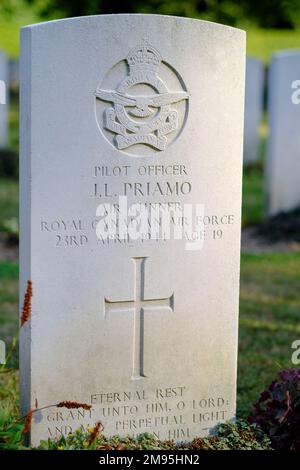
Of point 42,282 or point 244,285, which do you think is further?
point 244,285

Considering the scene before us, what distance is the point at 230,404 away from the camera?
4.62 m

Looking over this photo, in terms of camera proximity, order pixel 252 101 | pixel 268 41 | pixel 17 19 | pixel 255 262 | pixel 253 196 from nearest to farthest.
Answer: pixel 255 262, pixel 253 196, pixel 252 101, pixel 17 19, pixel 268 41

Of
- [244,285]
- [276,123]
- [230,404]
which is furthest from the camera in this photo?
[276,123]

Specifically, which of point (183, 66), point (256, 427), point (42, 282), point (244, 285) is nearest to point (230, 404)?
point (256, 427)

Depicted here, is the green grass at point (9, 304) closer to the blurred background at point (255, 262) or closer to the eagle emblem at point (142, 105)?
the blurred background at point (255, 262)

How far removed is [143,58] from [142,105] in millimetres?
222

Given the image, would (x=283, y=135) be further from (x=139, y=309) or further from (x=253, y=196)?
(x=139, y=309)


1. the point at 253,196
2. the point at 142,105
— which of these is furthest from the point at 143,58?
the point at 253,196

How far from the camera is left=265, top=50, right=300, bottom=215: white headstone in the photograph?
9.52 meters

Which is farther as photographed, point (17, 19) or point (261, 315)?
point (17, 19)

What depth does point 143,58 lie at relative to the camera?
414 centimetres

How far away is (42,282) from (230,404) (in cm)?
125

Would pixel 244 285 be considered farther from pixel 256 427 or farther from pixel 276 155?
pixel 256 427

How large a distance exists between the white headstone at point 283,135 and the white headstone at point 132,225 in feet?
16.4
